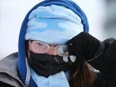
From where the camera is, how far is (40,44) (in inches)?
41.3

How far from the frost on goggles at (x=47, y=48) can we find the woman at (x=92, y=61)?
3 centimetres

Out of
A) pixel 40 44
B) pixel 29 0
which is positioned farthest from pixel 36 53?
pixel 29 0

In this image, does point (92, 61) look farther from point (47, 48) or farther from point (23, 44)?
point (23, 44)

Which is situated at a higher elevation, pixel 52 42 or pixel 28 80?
pixel 52 42

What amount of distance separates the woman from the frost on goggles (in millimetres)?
33

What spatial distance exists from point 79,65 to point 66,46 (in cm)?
10

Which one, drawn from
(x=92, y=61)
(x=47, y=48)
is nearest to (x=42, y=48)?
(x=47, y=48)

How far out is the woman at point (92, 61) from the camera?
0.95 metres

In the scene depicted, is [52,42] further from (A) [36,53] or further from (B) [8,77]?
(B) [8,77]

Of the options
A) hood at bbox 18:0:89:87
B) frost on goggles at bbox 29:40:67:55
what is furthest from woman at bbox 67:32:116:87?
hood at bbox 18:0:89:87

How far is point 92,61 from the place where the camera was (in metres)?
0.95

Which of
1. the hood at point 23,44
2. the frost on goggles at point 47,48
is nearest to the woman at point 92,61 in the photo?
the frost on goggles at point 47,48

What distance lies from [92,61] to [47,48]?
0.19 meters

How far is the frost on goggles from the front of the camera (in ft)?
3.39
